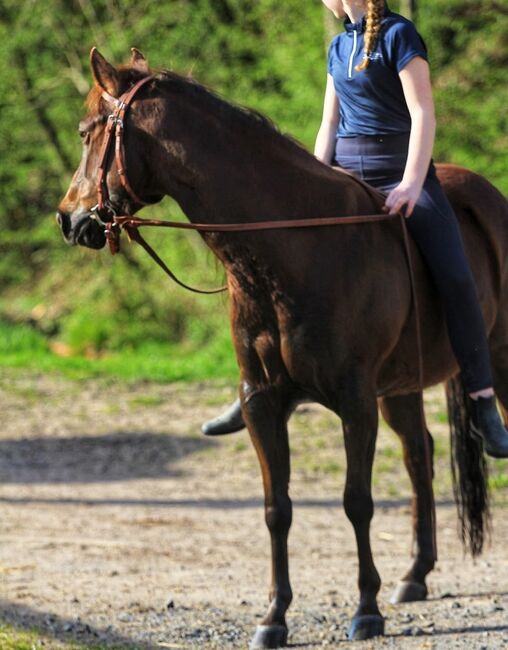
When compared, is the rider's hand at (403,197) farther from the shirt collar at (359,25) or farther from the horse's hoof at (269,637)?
the horse's hoof at (269,637)

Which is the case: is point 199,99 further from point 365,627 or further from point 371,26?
point 365,627

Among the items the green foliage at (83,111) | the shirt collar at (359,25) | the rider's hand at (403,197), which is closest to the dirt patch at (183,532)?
the rider's hand at (403,197)

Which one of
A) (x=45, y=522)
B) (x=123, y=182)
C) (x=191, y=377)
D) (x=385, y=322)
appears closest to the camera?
(x=123, y=182)

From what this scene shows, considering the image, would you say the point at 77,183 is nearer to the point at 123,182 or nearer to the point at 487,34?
the point at 123,182

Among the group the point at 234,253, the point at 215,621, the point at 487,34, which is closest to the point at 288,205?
the point at 234,253

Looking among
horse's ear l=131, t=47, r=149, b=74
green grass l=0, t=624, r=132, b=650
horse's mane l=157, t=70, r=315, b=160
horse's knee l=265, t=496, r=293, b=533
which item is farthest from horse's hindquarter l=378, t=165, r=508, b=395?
green grass l=0, t=624, r=132, b=650

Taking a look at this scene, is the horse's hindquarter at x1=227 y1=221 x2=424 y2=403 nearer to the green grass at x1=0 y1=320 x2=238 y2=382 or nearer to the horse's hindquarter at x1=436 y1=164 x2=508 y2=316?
the horse's hindquarter at x1=436 y1=164 x2=508 y2=316

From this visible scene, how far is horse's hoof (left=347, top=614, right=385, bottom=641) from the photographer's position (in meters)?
5.15

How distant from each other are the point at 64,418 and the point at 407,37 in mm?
6170

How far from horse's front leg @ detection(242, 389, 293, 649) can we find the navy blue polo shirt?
116cm

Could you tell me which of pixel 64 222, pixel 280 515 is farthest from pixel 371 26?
pixel 280 515

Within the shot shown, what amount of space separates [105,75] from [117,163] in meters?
0.35

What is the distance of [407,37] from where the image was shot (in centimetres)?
496

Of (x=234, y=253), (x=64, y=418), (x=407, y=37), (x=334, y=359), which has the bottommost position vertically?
(x=64, y=418)
